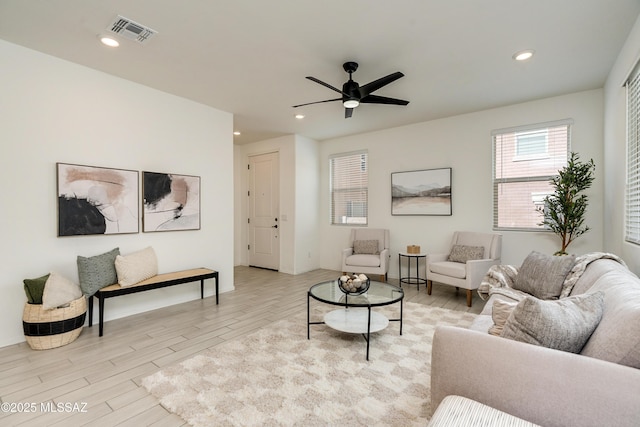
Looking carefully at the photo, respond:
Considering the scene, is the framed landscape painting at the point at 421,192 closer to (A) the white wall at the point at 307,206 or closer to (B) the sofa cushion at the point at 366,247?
(B) the sofa cushion at the point at 366,247

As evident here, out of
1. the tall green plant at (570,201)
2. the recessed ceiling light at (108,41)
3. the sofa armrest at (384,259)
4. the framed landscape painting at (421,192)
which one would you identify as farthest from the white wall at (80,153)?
the tall green plant at (570,201)

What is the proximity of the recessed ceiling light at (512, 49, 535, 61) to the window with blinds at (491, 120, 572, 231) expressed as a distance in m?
1.54

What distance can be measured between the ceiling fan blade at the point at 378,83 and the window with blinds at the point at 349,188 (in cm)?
271

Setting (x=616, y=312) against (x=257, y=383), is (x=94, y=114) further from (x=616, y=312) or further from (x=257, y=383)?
(x=616, y=312)

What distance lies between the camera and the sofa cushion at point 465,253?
4.20 m

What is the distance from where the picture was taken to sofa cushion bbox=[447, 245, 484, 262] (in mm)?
4203

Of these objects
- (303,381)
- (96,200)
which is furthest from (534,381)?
(96,200)

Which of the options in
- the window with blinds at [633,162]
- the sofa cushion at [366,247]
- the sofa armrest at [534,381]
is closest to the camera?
the sofa armrest at [534,381]

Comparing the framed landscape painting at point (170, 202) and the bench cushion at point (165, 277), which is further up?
the framed landscape painting at point (170, 202)

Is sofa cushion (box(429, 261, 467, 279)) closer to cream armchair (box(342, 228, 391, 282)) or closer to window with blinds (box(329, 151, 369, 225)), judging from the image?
cream armchair (box(342, 228, 391, 282))

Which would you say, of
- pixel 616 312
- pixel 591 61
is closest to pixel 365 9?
pixel 616 312

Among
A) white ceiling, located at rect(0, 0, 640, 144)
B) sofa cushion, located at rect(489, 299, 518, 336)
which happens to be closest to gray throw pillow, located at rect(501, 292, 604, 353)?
sofa cushion, located at rect(489, 299, 518, 336)

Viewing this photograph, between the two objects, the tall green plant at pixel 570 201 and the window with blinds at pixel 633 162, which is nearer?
the window with blinds at pixel 633 162

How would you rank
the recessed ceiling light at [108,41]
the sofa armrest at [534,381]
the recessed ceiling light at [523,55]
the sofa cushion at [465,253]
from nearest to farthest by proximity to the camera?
1. the sofa armrest at [534,381]
2. the recessed ceiling light at [108,41]
3. the recessed ceiling light at [523,55]
4. the sofa cushion at [465,253]
